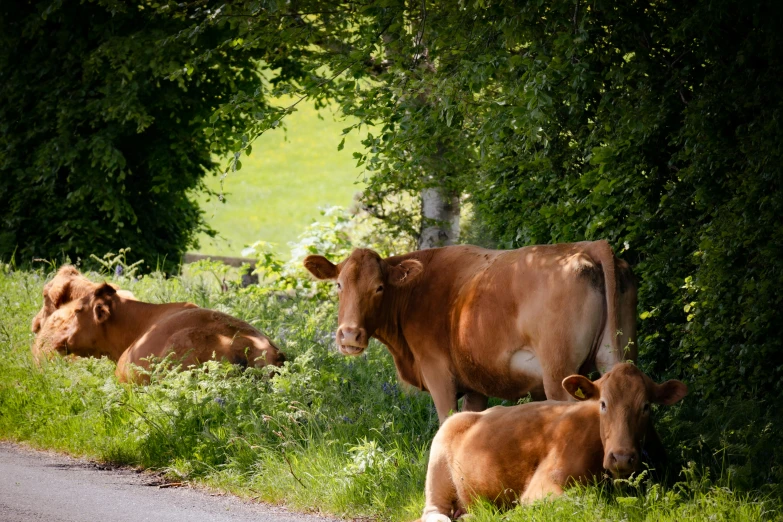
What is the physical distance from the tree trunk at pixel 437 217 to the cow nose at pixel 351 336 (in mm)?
8112

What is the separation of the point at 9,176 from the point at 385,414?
441 inches

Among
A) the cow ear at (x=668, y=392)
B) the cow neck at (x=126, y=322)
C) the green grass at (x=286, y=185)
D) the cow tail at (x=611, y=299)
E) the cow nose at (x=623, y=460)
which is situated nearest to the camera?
the cow nose at (x=623, y=460)

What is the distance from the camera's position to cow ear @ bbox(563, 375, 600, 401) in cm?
546

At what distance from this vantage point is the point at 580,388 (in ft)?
18.1

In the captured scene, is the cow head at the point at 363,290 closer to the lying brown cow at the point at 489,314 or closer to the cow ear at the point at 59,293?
the lying brown cow at the point at 489,314

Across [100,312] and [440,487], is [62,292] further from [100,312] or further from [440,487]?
[440,487]

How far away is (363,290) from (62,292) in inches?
177

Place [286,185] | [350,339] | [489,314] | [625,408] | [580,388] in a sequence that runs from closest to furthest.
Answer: [625,408] < [580,388] < [489,314] < [350,339] < [286,185]

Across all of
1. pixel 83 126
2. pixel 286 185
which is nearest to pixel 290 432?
pixel 83 126

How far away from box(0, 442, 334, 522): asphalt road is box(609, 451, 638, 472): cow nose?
2004mm

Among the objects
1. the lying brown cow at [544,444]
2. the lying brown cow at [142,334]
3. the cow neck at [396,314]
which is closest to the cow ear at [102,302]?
the lying brown cow at [142,334]

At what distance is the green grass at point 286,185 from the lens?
39000mm

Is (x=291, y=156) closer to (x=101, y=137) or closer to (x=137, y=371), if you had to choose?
(x=101, y=137)

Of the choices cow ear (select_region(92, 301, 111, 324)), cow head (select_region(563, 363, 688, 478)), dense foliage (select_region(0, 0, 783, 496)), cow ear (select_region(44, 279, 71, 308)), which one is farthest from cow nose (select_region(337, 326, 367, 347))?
cow ear (select_region(44, 279, 71, 308))
